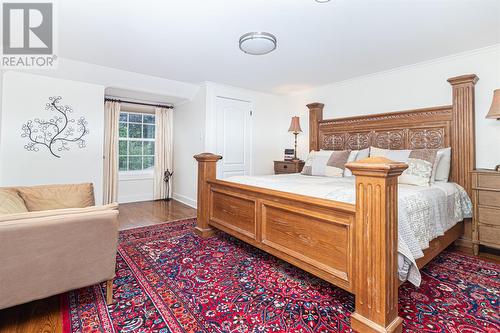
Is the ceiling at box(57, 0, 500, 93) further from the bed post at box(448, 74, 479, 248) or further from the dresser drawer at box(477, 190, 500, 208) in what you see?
the dresser drawer at box(477, 190, 500, 208)

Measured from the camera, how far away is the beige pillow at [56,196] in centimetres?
215

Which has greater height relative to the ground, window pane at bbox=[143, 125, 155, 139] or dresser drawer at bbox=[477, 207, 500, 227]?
window pane at bbox=[143, 125, 155, 139]

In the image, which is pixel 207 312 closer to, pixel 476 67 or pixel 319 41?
pixel 319 41

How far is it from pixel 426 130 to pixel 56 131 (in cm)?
516

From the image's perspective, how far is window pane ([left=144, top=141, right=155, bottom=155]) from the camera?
18.4ft

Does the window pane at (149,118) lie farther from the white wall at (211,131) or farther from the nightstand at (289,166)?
the nightstand at (289,166)

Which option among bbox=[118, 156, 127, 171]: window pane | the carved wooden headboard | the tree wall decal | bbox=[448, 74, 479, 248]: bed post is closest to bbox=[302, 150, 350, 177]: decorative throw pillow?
the carved wooden headboard

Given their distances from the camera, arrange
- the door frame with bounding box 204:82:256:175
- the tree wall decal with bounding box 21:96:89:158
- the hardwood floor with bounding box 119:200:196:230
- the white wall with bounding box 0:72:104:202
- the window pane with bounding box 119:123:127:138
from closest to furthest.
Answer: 1. the white wall with bounding box 0:72:104:202
2. the tree wall decal with bounding box 21:96:89:158
3. the hardwood floor with bounding box 119:200:196:230
4. the door frame with bounding box 204:82:256:175
5. the window pane with bounding box 119:123:127:138

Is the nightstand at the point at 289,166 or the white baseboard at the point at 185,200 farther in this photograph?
the white baseboard at the point at 185,200

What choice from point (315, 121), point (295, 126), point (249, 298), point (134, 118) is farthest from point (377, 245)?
point (134, 118)

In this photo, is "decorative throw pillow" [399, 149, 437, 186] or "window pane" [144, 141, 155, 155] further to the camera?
"window pane" [144, 141, 155, 155]

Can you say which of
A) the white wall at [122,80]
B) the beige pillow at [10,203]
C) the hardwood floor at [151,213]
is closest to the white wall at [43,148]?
the white wall at [122,80]

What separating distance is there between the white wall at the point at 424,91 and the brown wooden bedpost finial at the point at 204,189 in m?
2.51

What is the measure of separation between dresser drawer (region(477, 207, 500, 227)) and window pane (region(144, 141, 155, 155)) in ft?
18.4
